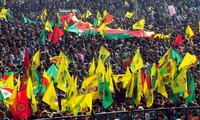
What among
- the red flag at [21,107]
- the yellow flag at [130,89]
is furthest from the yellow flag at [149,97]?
the red flag at [21,107]

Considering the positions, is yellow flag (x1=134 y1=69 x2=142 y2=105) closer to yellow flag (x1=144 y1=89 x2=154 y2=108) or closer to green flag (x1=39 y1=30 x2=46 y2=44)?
yellow flag (x1=144 y1=89 x2=154 y2=108)

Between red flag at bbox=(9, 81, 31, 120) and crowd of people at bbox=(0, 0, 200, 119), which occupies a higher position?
crowd of people at bbox=(0, 0, 200, 119)

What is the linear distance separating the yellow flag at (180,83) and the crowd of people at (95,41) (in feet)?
1.04

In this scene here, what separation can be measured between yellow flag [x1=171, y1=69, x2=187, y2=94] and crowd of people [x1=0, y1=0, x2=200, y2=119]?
12.4 inches

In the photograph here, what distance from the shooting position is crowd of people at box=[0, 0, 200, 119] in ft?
74.4

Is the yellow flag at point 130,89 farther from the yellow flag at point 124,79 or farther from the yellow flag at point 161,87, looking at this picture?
the yellow flag at point 161,87

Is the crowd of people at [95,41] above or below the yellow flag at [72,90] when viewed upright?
above

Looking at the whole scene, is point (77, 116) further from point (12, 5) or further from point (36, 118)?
point (12, 5)

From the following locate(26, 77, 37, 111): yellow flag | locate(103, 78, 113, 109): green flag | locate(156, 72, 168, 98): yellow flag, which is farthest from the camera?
locate(156, 72, 168, 98): yellow flag

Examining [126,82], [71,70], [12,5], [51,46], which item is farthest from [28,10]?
[126,82]

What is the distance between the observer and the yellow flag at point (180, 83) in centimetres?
1833

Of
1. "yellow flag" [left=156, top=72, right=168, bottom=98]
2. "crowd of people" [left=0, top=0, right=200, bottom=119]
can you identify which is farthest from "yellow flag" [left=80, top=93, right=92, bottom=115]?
"yellow flag" [left=156, top=72, right=168, bottom=98]

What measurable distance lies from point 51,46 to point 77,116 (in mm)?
13763

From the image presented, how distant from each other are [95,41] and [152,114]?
14.6 meters
